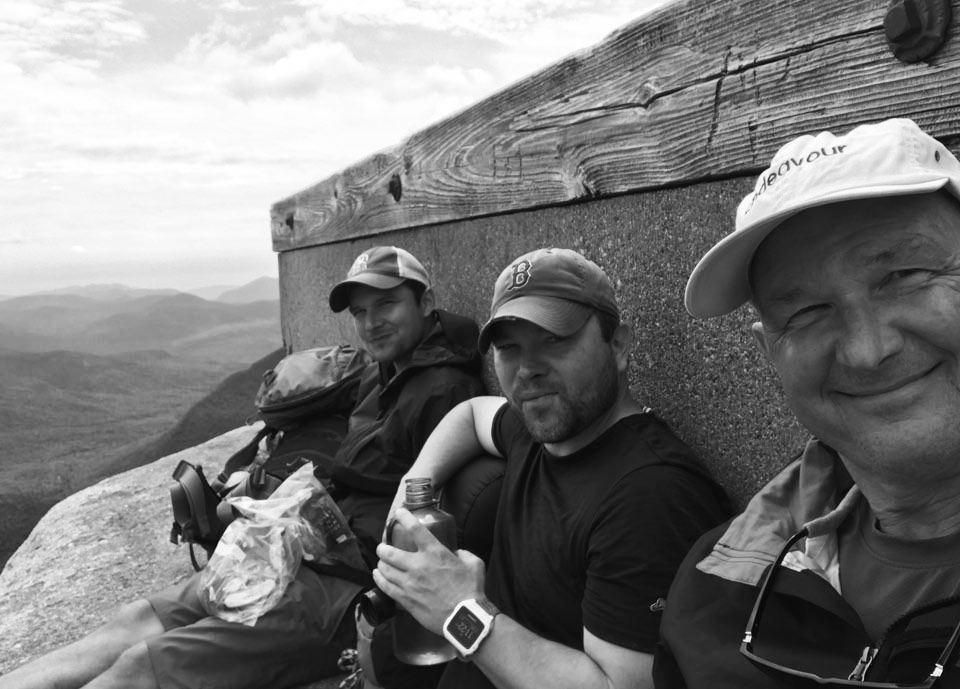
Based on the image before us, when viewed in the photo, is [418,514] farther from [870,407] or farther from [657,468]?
[870,407]

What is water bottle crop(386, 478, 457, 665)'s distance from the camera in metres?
2.39

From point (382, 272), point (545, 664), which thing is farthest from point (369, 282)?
point (545, 664)

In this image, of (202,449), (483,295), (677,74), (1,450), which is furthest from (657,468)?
(1,450)

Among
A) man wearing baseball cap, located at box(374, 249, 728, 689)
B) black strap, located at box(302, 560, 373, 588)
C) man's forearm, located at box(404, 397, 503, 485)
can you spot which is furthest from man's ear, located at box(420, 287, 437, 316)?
man wearing baseball cap, located at box(374, 249, 728, 689)

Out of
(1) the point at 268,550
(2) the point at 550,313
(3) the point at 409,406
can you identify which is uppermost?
(2) the point at 550,313

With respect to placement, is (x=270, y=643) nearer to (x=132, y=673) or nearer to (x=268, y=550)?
(x=268, y=550)

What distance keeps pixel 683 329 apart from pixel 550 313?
0.45 m

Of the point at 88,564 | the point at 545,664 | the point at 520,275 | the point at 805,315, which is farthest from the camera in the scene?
the point at 88,564

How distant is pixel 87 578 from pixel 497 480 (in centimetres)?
318

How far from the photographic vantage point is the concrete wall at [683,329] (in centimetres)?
233

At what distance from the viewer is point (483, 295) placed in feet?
13.1

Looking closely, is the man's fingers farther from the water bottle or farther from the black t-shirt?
the black t-shirt

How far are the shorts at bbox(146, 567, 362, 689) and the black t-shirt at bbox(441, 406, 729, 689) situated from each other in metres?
0.94

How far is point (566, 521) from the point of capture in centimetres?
224
